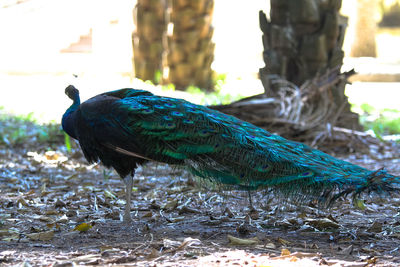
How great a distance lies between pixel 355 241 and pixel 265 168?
72 cm

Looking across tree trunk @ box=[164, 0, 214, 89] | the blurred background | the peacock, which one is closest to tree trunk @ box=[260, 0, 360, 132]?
the blurred background

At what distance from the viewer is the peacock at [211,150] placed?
12.2ft

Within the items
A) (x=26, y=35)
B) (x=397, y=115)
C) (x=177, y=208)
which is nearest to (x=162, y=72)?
(x=397, y=115)

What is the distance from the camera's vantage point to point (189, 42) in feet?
36.6

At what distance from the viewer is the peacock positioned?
147 inches

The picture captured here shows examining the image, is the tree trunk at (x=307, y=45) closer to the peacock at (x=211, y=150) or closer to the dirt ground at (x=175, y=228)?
the dirt ground at (x=175, y=228)

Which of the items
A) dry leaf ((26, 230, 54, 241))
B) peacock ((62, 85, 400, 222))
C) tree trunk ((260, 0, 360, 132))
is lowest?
dry leaf ((26, 230, 54, 241))

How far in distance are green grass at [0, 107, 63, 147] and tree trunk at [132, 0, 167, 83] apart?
3.41 metres

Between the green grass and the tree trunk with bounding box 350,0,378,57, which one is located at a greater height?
the tree trunk with bounding box 350,0,378,57

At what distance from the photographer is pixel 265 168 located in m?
3.87

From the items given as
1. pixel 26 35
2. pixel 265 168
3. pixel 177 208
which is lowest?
pixel 177 208

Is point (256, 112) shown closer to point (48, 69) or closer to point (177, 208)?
point (177, 208)

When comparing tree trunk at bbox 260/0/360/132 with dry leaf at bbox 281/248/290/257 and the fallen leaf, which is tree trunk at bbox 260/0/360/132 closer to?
the fallen leaf

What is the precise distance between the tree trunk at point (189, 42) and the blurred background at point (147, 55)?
0.06 ft
